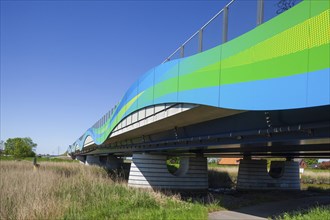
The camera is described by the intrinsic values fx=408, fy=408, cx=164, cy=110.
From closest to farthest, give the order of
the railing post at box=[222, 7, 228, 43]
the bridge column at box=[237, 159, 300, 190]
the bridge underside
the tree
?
the bridge underside < the railing post at box=[222, 7, 228, 43] < the bridge column at box=[237, 159, 300, 190] < the tree

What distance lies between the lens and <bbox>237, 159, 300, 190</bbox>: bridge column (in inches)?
1169

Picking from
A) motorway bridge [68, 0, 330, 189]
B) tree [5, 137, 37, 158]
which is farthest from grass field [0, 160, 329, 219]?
tree [5, 137, 37, 158]

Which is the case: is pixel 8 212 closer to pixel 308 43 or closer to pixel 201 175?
pixel 308 43

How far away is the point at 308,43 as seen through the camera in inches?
358

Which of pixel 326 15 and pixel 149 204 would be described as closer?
pixel 326 15

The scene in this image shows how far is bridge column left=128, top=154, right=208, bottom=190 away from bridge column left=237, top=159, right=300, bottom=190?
3367 mm

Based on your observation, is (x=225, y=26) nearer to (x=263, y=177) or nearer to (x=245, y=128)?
(x=245, y=128)

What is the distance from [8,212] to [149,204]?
4.86 meters

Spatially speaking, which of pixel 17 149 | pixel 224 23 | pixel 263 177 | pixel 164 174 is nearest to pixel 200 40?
pixel 224 23

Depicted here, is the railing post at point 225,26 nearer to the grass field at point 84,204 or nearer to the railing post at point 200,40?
the railing post at point 200,40

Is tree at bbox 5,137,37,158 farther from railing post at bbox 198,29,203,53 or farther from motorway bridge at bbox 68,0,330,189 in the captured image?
railing post at bbox 198,29,203,53

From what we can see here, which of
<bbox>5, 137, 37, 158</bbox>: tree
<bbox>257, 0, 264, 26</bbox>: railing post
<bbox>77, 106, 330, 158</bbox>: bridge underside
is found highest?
<bbox>257, 0, 264, 26</bbox>: railing post

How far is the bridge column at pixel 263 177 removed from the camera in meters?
29.7

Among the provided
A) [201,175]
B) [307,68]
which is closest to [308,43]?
[307,68]
